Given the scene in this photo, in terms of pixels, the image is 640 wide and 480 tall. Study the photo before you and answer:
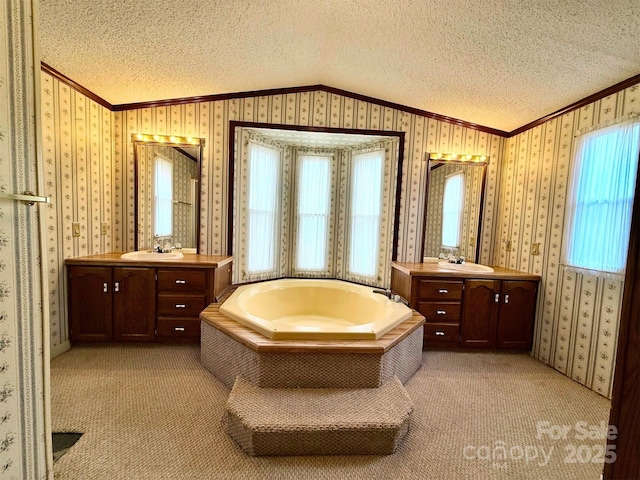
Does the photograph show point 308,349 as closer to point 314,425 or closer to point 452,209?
point 314,425

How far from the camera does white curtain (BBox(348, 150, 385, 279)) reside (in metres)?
3.35

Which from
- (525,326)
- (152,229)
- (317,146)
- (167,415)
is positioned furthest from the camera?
(317,146)

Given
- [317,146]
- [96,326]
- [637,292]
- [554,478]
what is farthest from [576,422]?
[96,326]

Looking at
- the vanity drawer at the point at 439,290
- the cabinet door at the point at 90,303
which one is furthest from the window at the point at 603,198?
the cabinet door at the point at 90,303

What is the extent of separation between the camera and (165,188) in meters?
3.03

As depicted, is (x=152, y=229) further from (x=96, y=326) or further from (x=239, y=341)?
(x=239, y=341)

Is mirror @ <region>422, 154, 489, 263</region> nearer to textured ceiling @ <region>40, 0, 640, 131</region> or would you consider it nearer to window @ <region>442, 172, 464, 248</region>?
window @ <region>442, 172, 464, 248</region>

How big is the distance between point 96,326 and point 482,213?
4.02m

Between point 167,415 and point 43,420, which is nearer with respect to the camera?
point 43,420

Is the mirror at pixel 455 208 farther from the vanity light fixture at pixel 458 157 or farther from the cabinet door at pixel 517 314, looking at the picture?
the cabinet door at pixel 517 314

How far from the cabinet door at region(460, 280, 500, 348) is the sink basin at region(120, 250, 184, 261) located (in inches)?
111

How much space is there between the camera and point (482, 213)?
3.28m

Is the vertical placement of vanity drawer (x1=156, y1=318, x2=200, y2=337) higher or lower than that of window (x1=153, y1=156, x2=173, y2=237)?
lower

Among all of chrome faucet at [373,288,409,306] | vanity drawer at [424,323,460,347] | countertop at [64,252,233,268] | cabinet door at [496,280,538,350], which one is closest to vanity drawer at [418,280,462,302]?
chrome faucet at [373,288,409,306]
